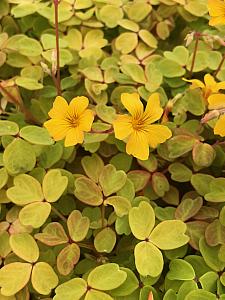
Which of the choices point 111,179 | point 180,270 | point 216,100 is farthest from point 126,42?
point 180,270

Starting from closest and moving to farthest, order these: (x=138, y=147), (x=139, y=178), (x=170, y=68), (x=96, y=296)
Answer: (x=96, y=296) → (x=138, y=147) → (x=139, y=178) → (x=170, y=68)

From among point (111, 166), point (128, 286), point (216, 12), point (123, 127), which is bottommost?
point (128, 286)

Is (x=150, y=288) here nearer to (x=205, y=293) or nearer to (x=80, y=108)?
(x=205, y=293)

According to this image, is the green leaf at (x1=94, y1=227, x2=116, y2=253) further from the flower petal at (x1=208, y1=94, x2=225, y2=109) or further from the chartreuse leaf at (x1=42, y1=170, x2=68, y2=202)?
the flower petal at (x1=208, y1=94, x2=225, y2=109)

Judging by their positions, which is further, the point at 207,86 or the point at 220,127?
the point at 207,86

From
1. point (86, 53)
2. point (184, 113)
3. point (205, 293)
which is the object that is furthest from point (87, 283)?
point (86, 53)

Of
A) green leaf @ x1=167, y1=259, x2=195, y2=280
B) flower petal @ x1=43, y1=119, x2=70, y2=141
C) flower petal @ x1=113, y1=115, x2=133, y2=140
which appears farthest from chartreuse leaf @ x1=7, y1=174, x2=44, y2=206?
green leaf @ x1=167, y1=259, x2=195, y2=280

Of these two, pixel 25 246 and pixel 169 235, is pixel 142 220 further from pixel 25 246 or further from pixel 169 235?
pixel 25 246
